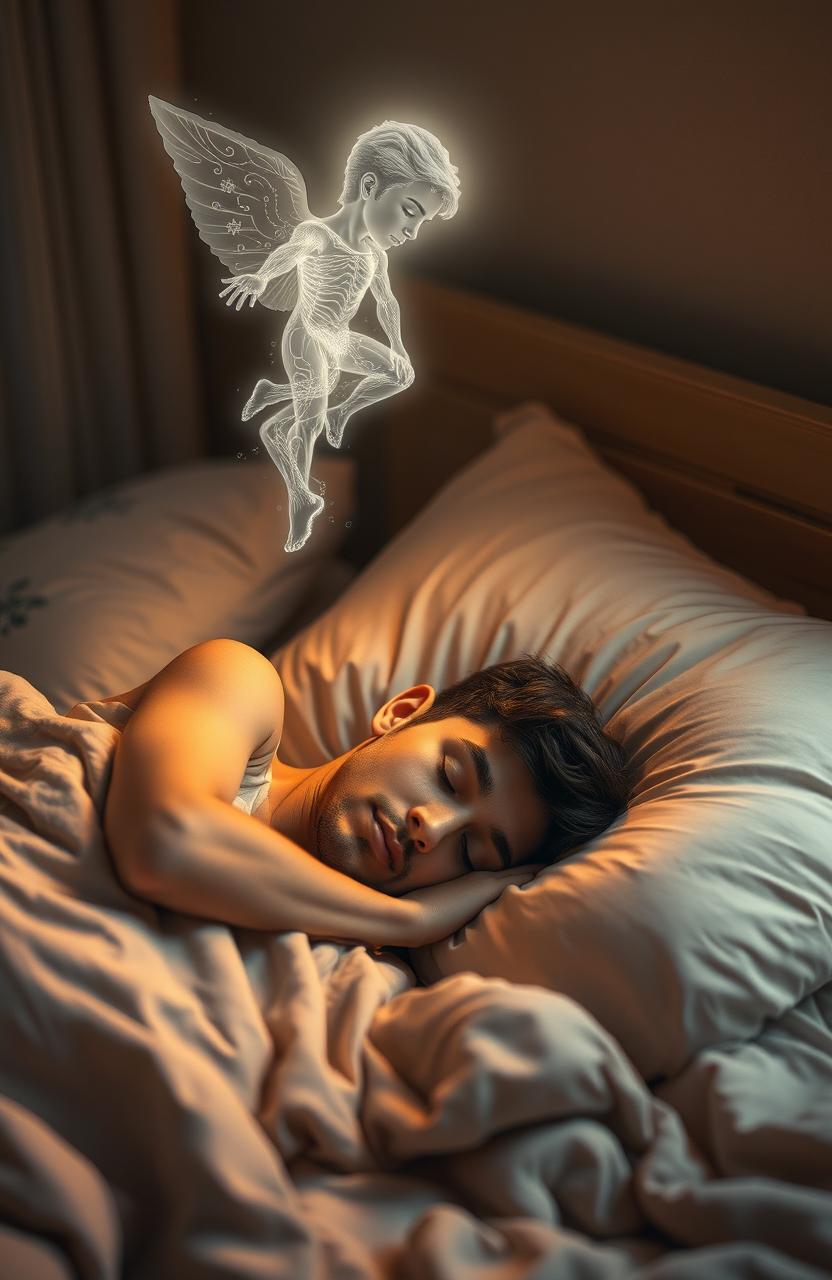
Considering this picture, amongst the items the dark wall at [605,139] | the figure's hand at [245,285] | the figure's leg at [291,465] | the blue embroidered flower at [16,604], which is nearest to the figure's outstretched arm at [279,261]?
the figure's hand at [245,285]

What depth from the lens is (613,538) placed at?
1555mm

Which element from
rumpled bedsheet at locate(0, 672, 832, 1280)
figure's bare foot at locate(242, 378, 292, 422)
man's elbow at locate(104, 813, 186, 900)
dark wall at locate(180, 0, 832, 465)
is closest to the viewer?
rumpled bedsheet at locate(0, 672, 832, 1280)

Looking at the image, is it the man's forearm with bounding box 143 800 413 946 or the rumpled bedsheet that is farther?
the man's forearm with bounding box 143 800 413 946

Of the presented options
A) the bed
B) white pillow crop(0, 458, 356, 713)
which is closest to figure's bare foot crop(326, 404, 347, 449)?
the bed

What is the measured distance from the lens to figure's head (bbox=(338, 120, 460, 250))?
1058 millimetres

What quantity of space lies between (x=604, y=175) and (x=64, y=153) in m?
0.92

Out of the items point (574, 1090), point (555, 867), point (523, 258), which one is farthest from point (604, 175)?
point (574, 1090)

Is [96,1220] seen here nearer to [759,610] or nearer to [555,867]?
[555,867]

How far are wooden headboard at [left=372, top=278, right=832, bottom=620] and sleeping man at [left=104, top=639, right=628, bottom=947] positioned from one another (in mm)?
482

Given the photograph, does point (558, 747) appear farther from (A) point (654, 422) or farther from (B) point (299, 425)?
(A) point (654, 422)

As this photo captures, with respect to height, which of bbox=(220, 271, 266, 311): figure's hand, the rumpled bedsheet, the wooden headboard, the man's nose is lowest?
the rumpled bedsheet

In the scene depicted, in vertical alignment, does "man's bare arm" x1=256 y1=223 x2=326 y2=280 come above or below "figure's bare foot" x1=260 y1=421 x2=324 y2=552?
above

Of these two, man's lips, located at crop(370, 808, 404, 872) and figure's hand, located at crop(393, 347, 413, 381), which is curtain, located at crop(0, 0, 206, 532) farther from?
man's lips, located at crop(370, 808, 404, 872)

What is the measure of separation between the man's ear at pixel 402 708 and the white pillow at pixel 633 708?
3.5 inches
